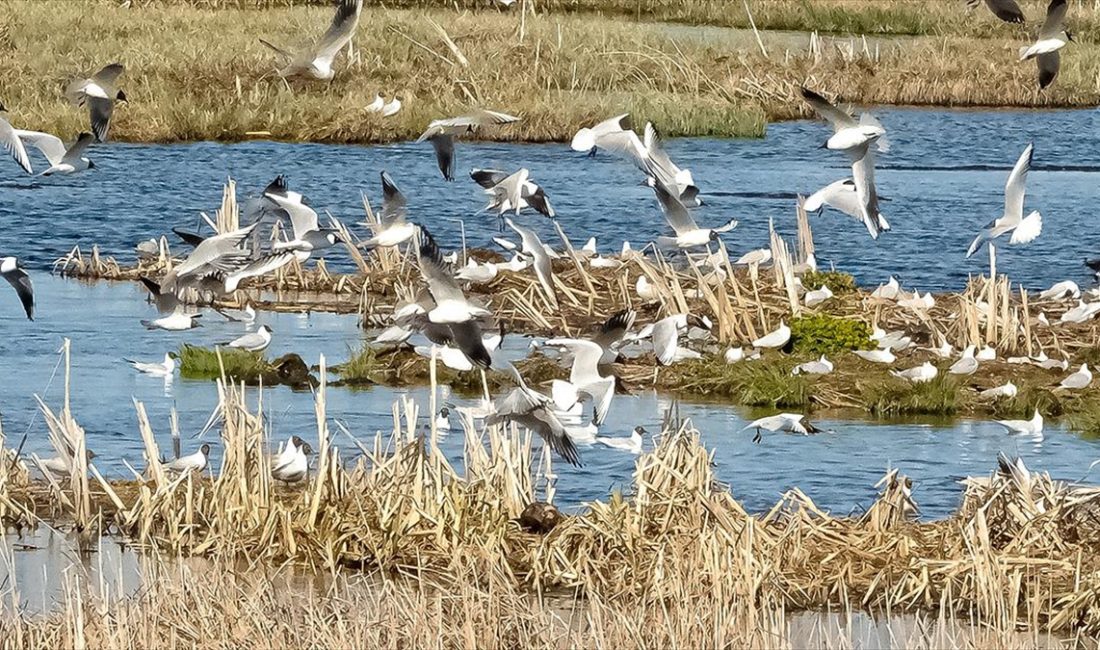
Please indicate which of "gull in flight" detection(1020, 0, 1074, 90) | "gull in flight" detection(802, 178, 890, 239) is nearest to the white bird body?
"gull in flight" detection(802, 178, 890, 239)

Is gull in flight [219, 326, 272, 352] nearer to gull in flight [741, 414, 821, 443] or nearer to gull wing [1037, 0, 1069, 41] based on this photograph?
gull in flight [741, 414, 821, 443]

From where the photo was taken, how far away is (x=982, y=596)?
24.5 feet

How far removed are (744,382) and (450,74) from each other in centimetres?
2119

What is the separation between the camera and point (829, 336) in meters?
14.4

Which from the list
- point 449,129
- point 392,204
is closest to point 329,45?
point 449,129

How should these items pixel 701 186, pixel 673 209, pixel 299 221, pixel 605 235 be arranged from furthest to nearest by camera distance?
pixel 701 186 → pixel 605 235 → pixel 673 209 → pixel 299 221

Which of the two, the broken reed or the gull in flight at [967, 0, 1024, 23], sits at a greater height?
the gull in flight at [967, 0, 1024, 23]

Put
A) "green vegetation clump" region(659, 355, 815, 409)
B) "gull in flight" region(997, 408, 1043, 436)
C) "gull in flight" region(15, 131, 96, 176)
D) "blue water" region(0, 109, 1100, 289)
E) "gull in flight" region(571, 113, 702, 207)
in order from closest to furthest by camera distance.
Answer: "gull in flight" region(997, 408, 1043, 436) < "gull in flight" region(571, 113, 702, 207) < "green vegetation clump" region(659, 355, 815, 409) < "gull in flight" region(15, 131, 96, 176) < "blue water" region(0, 109, 1100, 289)

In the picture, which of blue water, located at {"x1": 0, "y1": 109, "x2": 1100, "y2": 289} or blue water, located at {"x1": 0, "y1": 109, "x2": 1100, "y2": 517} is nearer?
blue water, located at {"x1": 0, "y1": 109, "x2": 1100, "y2": 517}

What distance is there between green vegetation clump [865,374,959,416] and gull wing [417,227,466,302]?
4.45m

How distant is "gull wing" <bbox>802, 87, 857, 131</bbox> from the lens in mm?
11562

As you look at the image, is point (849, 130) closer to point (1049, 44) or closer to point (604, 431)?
point (604, 431)

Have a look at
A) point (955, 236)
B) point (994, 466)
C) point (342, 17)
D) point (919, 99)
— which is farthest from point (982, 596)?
point (919, 99)

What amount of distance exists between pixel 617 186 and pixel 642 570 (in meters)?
19.6
